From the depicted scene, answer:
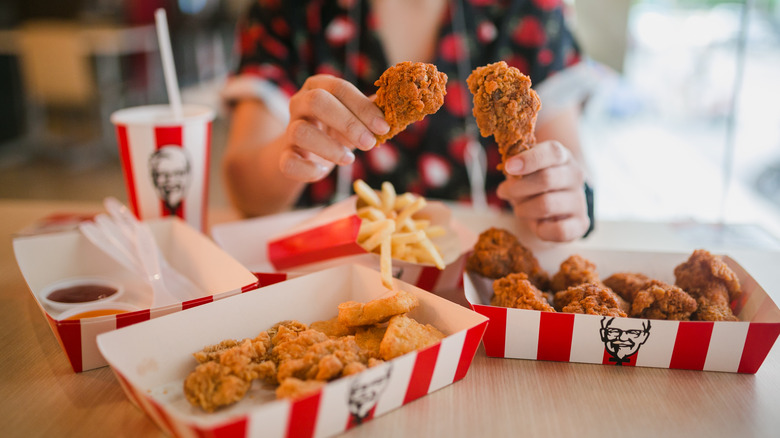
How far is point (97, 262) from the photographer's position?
1340 mm

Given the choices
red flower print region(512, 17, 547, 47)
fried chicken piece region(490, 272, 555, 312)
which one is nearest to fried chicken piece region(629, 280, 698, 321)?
fried chicken piece region(490, 272, 555, 312)

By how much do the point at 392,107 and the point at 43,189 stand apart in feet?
15.8

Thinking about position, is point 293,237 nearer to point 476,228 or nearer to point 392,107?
point 392,107

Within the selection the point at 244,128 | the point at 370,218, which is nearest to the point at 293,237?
the point at 370,218

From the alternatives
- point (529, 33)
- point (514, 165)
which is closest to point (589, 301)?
point (514, 165)

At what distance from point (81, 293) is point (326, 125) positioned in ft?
1.93

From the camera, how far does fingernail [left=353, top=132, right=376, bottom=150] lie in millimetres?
1090

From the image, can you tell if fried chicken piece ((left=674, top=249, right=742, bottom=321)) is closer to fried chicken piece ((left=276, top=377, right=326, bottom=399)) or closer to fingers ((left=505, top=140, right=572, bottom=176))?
fingers ((left=505, top=140, right=572, bottom=176))

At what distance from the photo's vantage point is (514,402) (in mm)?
917

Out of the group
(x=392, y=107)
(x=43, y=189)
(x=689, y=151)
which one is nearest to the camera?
(x=392, y=107)

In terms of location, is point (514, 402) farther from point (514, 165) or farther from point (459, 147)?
point (459, 147)

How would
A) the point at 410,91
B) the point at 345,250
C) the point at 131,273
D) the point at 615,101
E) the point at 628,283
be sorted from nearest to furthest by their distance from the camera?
the point at 410,91, the point at 628,283, the point at 345,250, the point at 131,273, the point at 615,101

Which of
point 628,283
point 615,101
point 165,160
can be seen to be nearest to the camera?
point 628,283

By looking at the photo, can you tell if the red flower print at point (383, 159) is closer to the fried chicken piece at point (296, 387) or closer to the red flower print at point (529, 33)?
the red flower print at point (529, 33)
